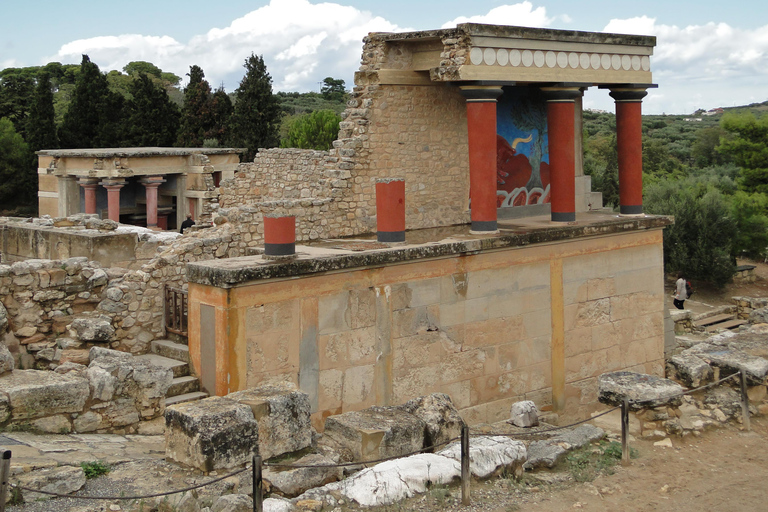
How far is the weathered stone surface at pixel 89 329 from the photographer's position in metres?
9.32

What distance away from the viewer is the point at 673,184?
32406mm

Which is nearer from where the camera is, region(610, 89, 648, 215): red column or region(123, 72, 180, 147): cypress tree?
region(610, 89, 648, 215): red column

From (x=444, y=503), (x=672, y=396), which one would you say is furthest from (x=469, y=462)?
(x=672, y=396)

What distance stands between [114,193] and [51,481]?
882 inches

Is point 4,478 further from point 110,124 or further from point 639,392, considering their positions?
point 110,124

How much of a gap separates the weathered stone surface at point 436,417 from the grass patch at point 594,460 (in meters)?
1.22

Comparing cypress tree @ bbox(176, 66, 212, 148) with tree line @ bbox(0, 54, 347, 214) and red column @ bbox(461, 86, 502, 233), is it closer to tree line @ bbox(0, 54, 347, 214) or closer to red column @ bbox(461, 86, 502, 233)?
tree line @ bbox(0, 54, 347, 214)

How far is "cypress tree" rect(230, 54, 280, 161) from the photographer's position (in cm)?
3388

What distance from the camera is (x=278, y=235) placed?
9352 mm

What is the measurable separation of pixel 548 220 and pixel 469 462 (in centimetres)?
738

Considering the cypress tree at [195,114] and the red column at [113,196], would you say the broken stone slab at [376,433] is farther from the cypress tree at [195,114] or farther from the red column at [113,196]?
the cypress tree at [195,114]

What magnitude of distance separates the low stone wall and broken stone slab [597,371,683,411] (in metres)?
5.01

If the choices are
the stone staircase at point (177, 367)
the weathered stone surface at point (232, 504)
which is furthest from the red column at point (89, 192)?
the weathered stone surface at point (232, 504)

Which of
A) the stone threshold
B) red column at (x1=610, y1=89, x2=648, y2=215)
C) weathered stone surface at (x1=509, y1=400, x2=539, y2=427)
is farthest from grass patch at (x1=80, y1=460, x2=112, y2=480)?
red column at (x1=610, y1=89, x2=648, y2=215)
